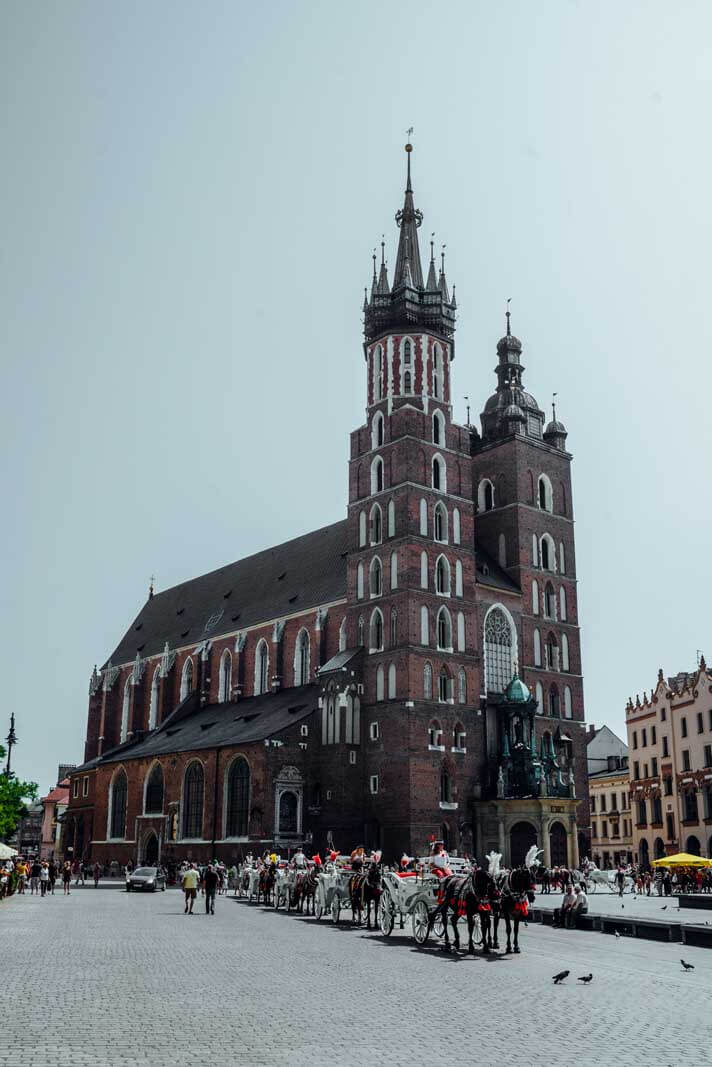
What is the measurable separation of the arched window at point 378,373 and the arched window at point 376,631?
12.4 meters

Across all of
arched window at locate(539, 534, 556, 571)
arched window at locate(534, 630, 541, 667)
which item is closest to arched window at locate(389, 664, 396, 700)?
arched window at locate(534, 630, 541, 667)

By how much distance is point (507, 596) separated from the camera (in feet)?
190

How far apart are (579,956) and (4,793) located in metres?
47.4

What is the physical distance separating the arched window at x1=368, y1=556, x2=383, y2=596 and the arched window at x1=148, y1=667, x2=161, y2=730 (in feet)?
86.4

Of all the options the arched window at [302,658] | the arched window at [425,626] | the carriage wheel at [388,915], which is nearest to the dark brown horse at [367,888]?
the carriage wheel at [388,915]

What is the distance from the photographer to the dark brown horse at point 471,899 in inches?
776

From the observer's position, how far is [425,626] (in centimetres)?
5250

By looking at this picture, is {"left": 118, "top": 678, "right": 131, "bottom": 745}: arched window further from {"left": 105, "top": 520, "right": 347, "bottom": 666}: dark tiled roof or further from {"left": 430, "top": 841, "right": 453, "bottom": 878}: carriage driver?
{"left": 430, "top": 841, "right": 453, "bottom": 878}: carriage driver

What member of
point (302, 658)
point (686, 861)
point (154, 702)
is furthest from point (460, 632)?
point (154, 702)

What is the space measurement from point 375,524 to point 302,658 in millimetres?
10729

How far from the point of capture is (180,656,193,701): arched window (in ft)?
241

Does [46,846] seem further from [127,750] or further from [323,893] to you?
[323,893]

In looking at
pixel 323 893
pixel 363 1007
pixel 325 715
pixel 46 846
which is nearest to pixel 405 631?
pixel 325 715

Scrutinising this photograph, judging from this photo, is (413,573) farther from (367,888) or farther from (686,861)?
(367,888)
